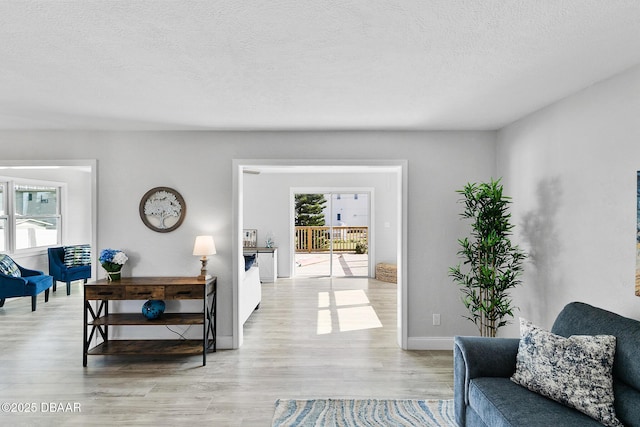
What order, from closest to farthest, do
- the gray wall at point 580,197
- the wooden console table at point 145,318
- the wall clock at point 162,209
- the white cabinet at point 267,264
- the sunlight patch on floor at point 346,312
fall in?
the gray wall at point 580,197
the wooden console table at point 145,318
the wall clock at point 162,209
the sunlight patch on floor at point 346,312
the white cabinet at point 267,264

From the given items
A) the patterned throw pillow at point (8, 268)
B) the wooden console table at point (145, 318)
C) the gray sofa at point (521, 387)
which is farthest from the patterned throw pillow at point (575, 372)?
the patterned throw pillow at point (8, 268)

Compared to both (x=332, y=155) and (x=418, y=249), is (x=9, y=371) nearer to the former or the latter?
(x=332, y=155)

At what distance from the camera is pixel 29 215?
6785mm

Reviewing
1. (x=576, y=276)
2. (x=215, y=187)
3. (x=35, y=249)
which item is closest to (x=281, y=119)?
(x=215, y=187)

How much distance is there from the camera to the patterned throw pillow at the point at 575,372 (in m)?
1.80

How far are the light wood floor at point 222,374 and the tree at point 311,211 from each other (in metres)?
3.38

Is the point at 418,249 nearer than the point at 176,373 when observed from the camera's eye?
No

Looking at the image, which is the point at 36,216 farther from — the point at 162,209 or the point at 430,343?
the point at 430,343

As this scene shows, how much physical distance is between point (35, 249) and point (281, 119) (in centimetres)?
625

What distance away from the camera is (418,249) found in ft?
13.1

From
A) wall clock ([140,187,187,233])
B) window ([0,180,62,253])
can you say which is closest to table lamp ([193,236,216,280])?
wall clock ([140,187,187,233])

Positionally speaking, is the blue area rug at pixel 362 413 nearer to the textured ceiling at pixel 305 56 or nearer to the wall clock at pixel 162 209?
the wall clock at pixel 162 209

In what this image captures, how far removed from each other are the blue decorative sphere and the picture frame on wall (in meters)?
4.21

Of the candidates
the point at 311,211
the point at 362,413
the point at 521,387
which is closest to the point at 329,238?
the point at 311,211
